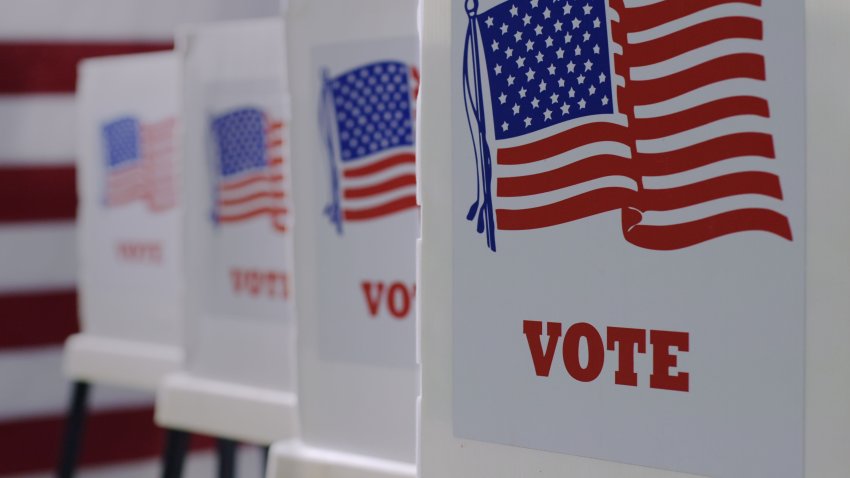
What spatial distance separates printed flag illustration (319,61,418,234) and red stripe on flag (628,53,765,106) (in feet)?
1.15

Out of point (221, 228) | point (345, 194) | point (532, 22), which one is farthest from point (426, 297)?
point (221, 228)

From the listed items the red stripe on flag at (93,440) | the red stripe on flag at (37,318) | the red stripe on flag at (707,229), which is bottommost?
the red stripe on flag at (93,440)

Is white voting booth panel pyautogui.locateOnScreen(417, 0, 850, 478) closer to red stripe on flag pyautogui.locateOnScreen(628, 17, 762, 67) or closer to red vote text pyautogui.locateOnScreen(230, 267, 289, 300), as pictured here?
red stripe on flag pyautogui.locateOnScreen(628, 17, 762, 67)

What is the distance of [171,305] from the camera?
1676 millimetres

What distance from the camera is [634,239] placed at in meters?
0.60

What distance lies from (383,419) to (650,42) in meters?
0.45

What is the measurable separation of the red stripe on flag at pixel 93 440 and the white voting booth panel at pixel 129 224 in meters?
0.47

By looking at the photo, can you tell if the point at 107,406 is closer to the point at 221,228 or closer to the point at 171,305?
the point at 171,305

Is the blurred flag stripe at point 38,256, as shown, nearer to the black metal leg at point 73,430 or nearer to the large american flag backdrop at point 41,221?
the large american flag backdrop at point 41,221

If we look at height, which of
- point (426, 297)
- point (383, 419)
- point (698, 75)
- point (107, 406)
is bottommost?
point (107, 406)

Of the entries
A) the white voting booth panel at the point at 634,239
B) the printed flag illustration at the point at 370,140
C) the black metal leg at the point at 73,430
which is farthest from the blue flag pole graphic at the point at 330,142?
the black metal leg at the point at 73,430

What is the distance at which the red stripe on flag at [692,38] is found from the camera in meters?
0.56

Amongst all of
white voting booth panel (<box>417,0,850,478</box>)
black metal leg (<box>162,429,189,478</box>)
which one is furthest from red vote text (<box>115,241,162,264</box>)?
white voting booth panel (<box>417,0,850,478</box>)

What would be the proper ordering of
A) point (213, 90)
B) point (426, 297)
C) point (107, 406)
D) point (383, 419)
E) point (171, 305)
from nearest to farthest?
point (426, 297) → point (383, 419) → point (213, 90) → point (171, 305) → point (107, 406)
